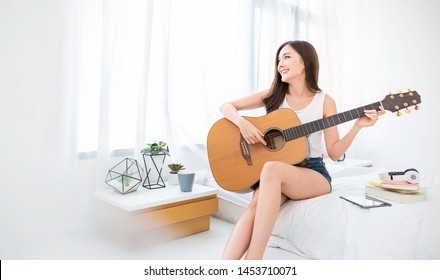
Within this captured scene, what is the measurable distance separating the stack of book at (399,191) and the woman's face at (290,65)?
620 mm

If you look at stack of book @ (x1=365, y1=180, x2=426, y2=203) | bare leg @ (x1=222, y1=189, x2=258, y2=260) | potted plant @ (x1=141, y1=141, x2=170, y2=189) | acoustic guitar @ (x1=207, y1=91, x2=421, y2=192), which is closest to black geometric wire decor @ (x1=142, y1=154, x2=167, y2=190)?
potted plant @ (x1=141, y1=141, x2=170, y2=189)

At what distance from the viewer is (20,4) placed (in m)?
1.49

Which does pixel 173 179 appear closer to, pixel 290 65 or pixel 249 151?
pixel 249 151

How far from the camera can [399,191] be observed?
4.21ft

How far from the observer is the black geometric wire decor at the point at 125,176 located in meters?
1.66

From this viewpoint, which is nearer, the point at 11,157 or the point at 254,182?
the point at 254,182

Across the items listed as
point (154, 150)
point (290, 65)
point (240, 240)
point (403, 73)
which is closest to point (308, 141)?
point (290, 65)

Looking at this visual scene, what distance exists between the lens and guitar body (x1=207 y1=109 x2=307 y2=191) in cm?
136

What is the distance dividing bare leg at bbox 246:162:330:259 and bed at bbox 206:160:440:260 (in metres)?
0.05

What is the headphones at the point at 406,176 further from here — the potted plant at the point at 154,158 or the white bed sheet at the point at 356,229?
the potted plant at the point at 154,158
